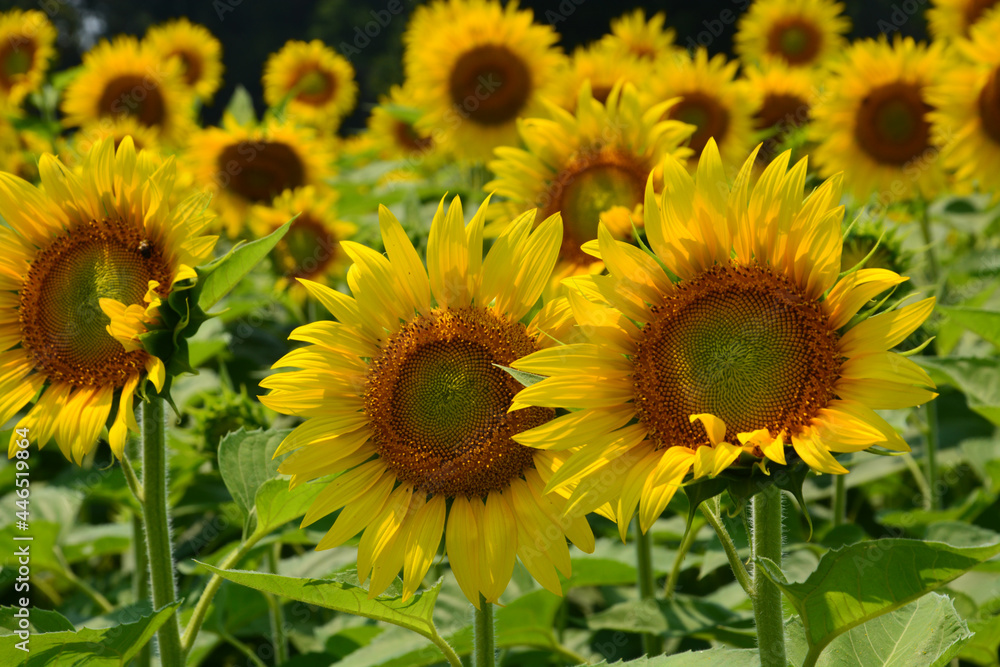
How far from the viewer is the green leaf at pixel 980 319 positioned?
228 cm

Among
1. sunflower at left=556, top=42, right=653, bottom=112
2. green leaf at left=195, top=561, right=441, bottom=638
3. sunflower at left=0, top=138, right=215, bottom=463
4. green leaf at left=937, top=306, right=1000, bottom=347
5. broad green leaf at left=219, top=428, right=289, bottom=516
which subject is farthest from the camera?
sunflower at left=556, top=42, right=653, bottom=112

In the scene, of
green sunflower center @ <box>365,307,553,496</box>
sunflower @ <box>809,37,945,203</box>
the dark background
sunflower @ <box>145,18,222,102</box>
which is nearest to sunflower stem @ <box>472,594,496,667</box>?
green sunflower center @ <box>365,307,553,496</box>

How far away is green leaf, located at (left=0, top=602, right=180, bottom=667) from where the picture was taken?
1585 mm

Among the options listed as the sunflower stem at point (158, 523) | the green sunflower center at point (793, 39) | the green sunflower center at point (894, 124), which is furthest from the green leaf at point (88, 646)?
the green sunflower center at point (793, 39)

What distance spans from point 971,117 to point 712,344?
2.93 meters

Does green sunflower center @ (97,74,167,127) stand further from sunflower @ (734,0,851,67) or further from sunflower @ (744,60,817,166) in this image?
sunflower @ (734,0,851,67)

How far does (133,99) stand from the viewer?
602 cm

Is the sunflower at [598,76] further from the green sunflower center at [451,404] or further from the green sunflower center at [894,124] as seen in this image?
the green sunflower center at [451,404]

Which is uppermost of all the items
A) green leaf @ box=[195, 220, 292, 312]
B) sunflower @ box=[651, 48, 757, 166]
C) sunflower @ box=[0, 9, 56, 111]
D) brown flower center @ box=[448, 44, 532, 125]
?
sunflower @ box=[0, 9, 56, 111]

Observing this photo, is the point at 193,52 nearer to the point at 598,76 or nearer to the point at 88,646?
the point at 598,76

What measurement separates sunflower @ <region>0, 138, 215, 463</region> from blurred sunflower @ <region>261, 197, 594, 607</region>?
0.38 m

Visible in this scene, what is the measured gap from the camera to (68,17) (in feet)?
34.8

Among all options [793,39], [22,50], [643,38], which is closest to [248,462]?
[643,38]

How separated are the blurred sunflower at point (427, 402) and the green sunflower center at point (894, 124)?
10.5 feet
